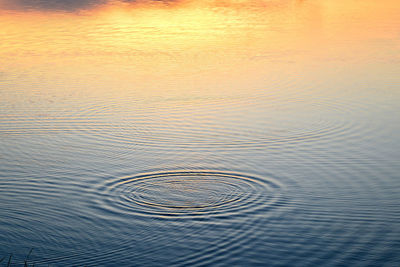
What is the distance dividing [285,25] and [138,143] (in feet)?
34.4

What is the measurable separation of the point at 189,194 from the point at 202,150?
1.46 metres

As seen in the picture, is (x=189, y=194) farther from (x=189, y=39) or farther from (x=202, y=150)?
(x=189, y=39)

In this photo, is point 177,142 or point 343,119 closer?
point 177,142

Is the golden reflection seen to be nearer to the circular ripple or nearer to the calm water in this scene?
the calm water

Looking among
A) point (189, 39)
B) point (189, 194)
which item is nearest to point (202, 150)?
point (189, 194)

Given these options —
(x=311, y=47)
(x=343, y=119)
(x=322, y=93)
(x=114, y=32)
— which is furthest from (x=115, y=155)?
(x=114, y=32)

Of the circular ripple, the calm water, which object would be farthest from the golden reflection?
the circular ripple

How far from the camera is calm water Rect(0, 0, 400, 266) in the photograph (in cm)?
510

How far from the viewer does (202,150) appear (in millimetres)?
7309

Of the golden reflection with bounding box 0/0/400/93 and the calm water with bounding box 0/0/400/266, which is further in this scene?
the golden reflection with bounding box 0/0/400/93

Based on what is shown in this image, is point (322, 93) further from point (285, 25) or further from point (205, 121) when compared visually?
point (285, 25)

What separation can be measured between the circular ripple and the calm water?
0.8 inches

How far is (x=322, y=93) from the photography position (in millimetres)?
9789

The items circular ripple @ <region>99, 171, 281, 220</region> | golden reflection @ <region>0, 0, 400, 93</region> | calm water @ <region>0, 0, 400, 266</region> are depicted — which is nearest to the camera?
calm water @ <region>0, 0, 400, 266</region>
